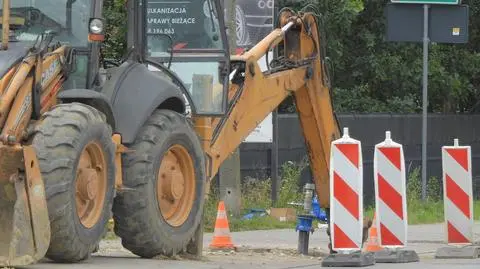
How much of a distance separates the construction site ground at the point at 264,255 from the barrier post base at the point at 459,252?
0.45 ft

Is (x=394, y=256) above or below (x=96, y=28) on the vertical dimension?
below

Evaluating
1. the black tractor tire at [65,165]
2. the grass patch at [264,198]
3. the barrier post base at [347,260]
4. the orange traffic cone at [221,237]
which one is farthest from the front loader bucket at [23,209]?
the grass patch at [264,198]

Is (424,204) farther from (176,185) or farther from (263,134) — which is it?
(176,185)

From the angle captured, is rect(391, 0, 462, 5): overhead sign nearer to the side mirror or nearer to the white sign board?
the white sign board

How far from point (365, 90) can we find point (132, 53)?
1528 centimetres

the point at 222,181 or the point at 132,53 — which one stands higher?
the point at 132,53

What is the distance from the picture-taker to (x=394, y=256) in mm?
11469

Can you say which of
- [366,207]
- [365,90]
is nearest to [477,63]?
[365,90]

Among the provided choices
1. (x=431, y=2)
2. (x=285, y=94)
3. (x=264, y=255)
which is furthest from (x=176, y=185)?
(x=431, y=2)

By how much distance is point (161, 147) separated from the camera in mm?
9992

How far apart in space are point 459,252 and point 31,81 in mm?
5276

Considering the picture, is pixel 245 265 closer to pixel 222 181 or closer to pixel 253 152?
pixel 222 181

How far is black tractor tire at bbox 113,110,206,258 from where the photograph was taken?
9750 mm

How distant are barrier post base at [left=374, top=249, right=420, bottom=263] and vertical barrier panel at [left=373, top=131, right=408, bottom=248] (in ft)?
0.21
